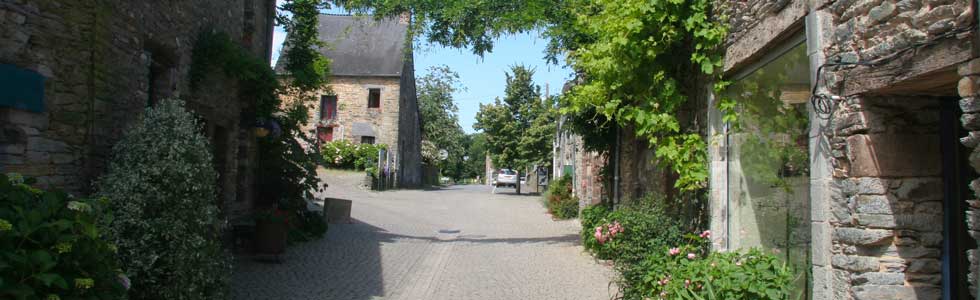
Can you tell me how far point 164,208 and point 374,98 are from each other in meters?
28.2

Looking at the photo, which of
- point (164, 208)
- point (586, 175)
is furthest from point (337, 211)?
point (164, 208)

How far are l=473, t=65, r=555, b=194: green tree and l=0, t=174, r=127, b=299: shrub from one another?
22525 mm

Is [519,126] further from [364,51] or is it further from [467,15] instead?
[467,15]

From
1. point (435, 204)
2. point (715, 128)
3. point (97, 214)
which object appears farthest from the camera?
point (435, 204)

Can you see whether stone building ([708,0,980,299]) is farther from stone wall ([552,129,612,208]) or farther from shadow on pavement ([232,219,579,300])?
stone wall ([552,129,612,208])

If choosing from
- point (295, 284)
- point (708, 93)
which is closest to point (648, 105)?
point (708, 93)

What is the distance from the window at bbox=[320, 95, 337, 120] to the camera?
32469mm

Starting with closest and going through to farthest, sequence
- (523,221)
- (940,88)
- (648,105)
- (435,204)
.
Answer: (940,88)
(648,105)
(523,221)
(435,204)

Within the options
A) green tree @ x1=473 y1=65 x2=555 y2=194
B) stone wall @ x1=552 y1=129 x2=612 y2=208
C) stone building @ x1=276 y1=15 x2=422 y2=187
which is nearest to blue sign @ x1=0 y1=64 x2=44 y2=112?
stone wall @ x1=552 y1=129 x2=612 y2=208

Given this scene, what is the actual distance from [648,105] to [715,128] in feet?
2.85

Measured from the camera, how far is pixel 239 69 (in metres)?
9.13

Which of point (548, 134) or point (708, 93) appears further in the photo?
point (548, 134)

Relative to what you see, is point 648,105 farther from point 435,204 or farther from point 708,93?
point 435,204

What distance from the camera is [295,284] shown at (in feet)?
24.6
